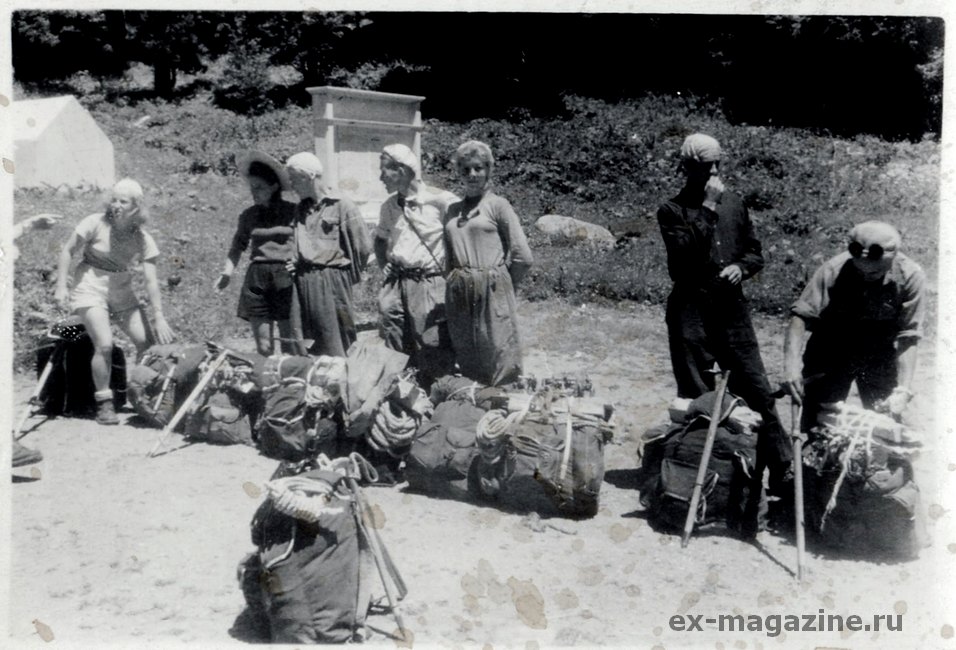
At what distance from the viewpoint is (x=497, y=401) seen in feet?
17.3

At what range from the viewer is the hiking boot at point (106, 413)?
248 inches

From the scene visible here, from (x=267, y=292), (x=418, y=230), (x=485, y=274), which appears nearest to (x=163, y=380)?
(x=267, y=292)

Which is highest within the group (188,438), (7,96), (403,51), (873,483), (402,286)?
(403,51)

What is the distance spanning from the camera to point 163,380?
623 cm

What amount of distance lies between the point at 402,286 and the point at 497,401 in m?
1.24

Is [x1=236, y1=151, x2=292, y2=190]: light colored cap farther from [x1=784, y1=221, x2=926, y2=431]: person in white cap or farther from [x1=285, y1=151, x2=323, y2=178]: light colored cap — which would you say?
[x1=784, y1=221, x2=926, y2=431]: person in white cap

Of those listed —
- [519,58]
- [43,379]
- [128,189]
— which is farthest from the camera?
[519,58]

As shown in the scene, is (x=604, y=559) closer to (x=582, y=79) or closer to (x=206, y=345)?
(x=206, y=345)

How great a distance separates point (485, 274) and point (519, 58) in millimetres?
16526

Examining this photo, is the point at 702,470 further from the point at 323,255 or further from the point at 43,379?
the point at 43,379

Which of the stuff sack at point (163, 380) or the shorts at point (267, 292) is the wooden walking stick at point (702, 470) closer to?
the shorts at point (267, 292)

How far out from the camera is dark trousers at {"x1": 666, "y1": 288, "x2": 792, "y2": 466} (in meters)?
5.00

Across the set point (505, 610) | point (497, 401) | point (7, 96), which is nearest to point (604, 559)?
point (505, 610)

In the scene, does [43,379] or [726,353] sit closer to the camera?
[726,353]
